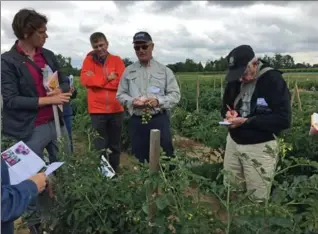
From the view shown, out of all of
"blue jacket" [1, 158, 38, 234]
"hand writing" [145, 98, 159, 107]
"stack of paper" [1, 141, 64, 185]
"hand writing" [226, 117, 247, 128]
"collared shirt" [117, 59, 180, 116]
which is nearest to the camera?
"blue jacket" [1, 158, 38, 234]

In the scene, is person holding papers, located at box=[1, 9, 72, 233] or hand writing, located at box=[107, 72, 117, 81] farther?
hand writing, located at box=[107, 72, 117, 81]

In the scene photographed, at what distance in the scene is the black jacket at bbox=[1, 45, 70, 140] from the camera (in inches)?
106

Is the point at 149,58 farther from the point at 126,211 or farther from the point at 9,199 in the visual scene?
the point at 9,199

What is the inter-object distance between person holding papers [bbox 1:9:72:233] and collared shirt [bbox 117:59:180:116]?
73cm

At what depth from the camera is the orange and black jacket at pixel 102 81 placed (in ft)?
14.1

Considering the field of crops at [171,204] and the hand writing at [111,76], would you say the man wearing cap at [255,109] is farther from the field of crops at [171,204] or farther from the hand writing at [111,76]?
the hand writing at [111,76]

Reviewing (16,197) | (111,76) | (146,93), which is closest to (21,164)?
(16,197)

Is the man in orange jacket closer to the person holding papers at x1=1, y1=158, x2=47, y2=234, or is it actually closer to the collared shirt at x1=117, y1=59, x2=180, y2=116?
the collared shirt at x1=117, y1=59, x2=180, y2=116

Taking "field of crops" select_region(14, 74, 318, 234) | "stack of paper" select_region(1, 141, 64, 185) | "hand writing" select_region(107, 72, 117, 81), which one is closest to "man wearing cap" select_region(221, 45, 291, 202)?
"field of crops" select_region(14, 74, 318, 234)

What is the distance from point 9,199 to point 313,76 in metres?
39.5

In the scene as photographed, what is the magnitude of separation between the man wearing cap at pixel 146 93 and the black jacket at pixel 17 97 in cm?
90

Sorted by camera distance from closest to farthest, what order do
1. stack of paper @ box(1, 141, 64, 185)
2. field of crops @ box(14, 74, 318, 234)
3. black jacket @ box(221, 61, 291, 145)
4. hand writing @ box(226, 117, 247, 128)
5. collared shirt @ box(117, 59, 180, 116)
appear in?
1. field of crops @ box(14, 74, 318, 234)
2. stack of paper @ box(1, 141, 64, 185)
3. black jacket @ box(221, 61, 291, 145)
4. hand writing @ box(226, 117, 247, 128)
5. collared shirt @ box(117, 59, 180, 116)

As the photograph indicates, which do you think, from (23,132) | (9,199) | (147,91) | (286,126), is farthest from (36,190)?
(147,91)

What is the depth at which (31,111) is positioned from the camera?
109 inches
